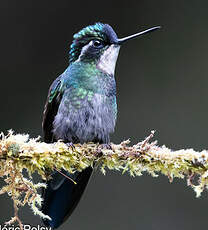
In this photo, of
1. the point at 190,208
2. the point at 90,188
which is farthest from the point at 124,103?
the point at 190,208

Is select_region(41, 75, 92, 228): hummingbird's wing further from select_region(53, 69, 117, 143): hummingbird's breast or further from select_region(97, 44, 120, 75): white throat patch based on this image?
select_region(97, 44, 120, 75): white throat patch

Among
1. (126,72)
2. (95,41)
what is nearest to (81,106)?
(95,41)

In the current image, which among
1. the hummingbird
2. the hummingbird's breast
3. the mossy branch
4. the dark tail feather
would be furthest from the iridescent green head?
the mossy branch

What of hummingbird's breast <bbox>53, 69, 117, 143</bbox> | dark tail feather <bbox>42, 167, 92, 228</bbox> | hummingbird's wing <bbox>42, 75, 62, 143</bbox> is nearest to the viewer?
hummingbird's breast <bbox>53, 69, 117, 143</bbox>

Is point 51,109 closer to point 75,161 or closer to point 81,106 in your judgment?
point 81,106

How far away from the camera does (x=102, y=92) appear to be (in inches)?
151

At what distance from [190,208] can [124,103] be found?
1.75 m

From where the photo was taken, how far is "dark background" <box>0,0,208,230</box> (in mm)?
6234

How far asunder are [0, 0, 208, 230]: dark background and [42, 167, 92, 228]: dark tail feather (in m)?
2.08

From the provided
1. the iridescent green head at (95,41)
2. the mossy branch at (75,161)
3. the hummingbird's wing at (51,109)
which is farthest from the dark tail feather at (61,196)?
the iridescent green head at (95,41)

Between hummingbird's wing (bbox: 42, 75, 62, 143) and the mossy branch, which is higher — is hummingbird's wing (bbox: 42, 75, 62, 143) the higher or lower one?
the higher one

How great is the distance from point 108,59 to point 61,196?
125cm

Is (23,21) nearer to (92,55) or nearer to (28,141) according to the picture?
(92,55)

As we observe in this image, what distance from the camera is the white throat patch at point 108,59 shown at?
4012 mm
